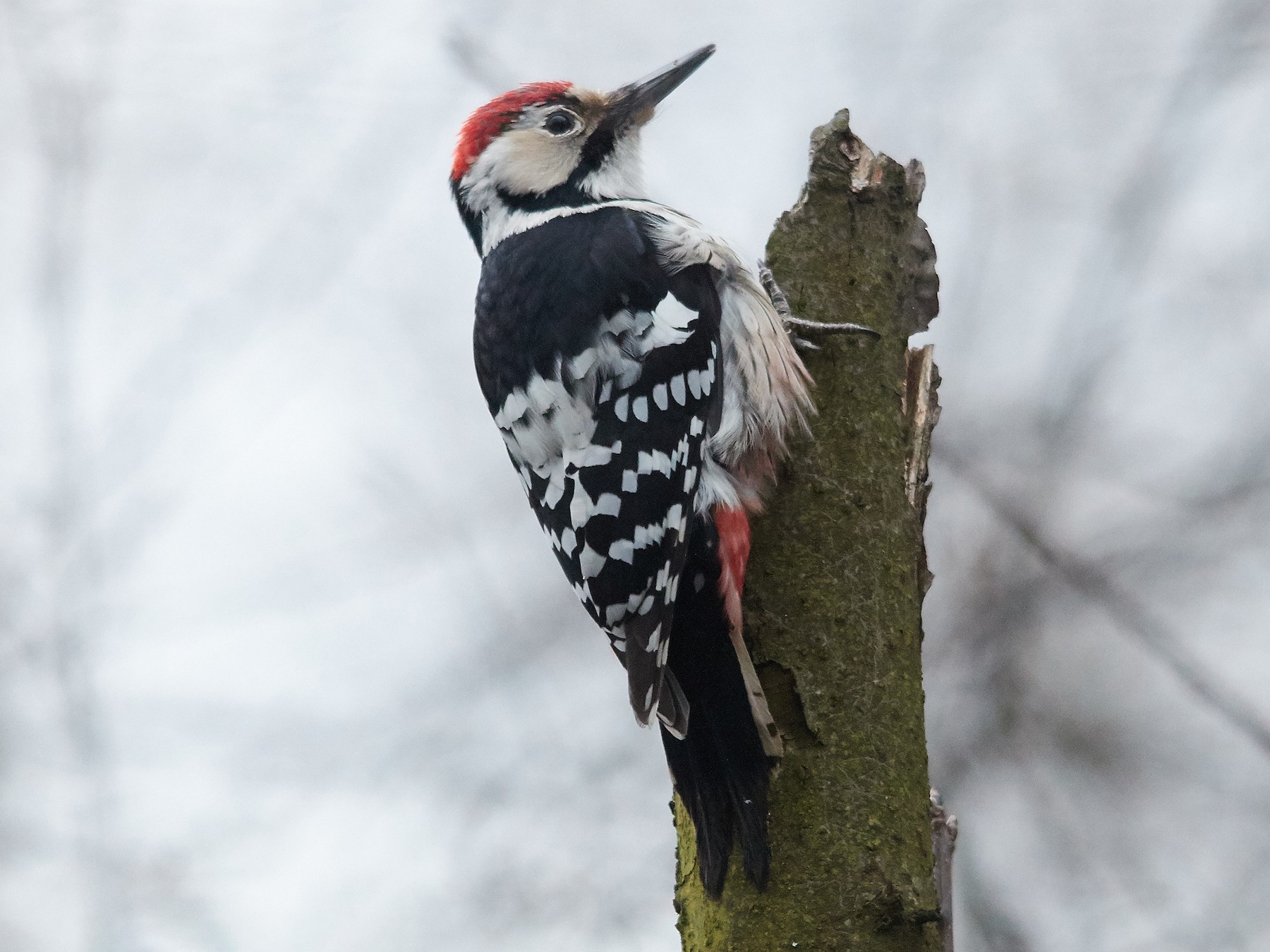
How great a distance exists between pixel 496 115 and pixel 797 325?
1.26 metres

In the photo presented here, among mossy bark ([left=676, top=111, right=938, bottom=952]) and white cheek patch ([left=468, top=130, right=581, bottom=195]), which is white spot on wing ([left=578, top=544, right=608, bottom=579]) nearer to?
mossy bark ([left=676, top=111, right=938, bottom=952])

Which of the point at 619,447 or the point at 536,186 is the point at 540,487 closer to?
the point at 619,447

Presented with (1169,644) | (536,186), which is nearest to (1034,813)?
(1169,644)

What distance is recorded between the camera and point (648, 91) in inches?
126

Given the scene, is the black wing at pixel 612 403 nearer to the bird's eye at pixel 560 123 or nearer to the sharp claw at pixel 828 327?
the sharp claw at pixel 828 327

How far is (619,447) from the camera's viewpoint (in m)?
2.41

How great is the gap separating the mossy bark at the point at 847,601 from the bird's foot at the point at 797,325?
0.02 metres

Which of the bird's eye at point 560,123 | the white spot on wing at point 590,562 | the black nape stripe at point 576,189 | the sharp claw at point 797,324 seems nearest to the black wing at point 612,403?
the white spot on wing at point 590,562

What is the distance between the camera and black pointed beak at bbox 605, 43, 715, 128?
318 centimetres

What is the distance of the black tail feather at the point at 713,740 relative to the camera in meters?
2.06

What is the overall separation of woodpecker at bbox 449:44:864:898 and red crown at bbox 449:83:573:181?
19.8 inches

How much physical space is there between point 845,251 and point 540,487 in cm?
88

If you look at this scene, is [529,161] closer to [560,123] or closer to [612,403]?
[560,123]

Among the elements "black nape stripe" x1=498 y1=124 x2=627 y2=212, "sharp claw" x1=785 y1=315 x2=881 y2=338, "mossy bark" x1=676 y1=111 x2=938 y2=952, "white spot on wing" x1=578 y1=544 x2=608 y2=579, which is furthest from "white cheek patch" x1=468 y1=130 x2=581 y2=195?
"white spot on wing" x1=578 y1=544 x2=608 y2=579
